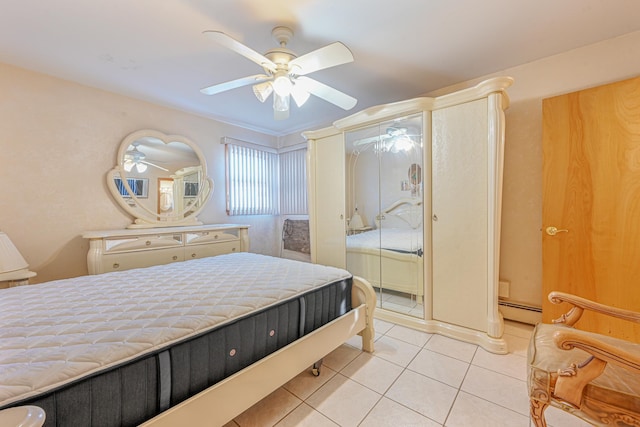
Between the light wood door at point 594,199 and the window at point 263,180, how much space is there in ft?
9.29

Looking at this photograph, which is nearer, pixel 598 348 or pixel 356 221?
pixel 598 348

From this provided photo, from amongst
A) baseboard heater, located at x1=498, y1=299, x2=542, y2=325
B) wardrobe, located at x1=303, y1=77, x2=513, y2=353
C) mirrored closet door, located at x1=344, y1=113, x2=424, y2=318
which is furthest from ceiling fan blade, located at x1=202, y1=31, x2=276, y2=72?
baseboard heater, located at x1=498, y1=299, x2=542, y2=325

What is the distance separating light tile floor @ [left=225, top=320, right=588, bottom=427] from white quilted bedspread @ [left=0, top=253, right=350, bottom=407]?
638mm

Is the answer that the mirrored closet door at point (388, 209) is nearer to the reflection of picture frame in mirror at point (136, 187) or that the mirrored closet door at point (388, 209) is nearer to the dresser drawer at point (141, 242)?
the dresser drawer at point (141, 242)

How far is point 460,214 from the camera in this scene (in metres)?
2.12

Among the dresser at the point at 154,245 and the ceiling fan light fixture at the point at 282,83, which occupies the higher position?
the ceiling fan light fixture at the point at 282,83

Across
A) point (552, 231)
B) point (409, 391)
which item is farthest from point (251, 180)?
point (552, 231)

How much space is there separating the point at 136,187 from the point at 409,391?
3145 millimetres

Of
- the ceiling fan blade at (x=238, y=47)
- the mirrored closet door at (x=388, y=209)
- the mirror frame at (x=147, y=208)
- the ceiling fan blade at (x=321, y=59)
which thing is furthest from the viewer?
the mirror frame at (x=147, y=208)

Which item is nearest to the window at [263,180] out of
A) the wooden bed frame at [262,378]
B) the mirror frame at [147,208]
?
the mirror frame at [147,208]

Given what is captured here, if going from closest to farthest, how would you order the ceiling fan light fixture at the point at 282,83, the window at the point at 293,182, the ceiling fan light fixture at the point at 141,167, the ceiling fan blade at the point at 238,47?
the ceiling fan blade at the point at 238,47 < the ceiling fan light fixture at the point at 282,83 < the ceiling fan light fixture at the point at 141,167 < the window at the point at 293,182

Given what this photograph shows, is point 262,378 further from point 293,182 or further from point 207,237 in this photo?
point 293,182

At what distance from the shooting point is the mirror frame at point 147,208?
8.59 ft

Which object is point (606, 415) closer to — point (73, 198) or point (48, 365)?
point (48, 365)
